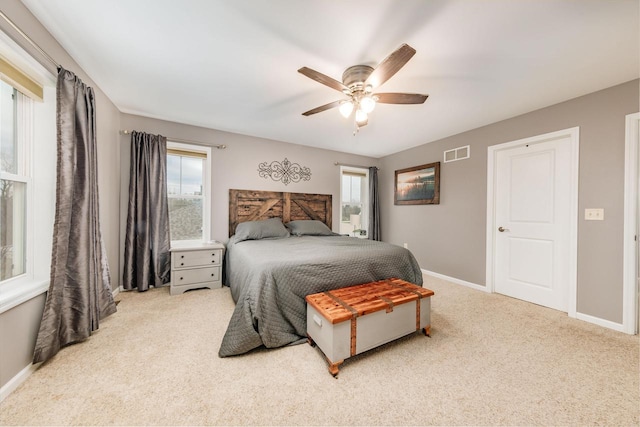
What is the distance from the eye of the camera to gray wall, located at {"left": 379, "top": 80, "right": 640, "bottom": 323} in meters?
2.16

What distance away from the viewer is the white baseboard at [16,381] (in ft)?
4.11

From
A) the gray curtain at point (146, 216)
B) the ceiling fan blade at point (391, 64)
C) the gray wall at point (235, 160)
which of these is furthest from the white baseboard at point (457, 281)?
the gray curtain at point (146, 216)

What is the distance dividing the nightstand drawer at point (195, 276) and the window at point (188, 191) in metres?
0.63

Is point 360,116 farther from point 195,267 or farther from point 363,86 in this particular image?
point 195,267

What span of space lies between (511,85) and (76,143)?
12.4 ft

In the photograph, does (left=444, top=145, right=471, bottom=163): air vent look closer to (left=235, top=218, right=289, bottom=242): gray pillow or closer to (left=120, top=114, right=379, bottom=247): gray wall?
(left=120, top=114, right=379, bottom=247): gray wall

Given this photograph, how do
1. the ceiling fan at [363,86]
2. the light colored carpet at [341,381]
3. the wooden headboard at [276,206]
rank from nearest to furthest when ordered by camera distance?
the light colored carpet at [341,381] < the ceiling fan at [363,86] < the wooden headboard at [276,206]

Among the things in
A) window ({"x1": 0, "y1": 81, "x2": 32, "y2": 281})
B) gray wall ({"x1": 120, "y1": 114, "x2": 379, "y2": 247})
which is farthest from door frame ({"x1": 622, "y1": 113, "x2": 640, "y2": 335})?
window ({"x1": 0, "y1": 81, "x2": 32, "y2": 281})

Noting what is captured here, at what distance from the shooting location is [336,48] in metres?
1.68

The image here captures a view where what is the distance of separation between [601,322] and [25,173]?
5.07 meters

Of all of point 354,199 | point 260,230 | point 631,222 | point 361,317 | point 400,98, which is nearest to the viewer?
point 361,317

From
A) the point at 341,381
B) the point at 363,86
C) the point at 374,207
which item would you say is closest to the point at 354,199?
the point at 374,207

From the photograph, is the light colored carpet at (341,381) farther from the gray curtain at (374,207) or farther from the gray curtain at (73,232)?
the gray curtain at (374,207)

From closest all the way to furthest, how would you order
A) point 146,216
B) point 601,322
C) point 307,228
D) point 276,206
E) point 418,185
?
point 601,322 < point 146,216 < point 307,228 < point 276,206 < point 418,185
